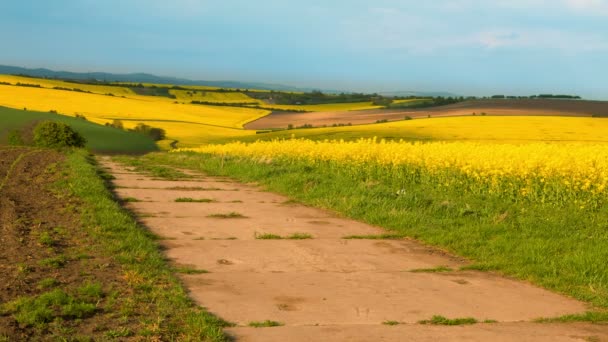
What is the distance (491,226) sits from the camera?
30.4 ft

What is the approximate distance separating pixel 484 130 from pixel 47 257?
37.5 meters

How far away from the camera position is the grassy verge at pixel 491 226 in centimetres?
694

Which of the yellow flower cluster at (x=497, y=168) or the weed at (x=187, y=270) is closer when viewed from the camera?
the weed at (x=187, y=270)

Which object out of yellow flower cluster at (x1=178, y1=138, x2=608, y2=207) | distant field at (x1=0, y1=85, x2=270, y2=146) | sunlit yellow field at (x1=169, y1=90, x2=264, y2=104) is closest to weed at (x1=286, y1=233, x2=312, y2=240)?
yellow flower cluster at (x1=178, y1=138, x2=608, y2=207)

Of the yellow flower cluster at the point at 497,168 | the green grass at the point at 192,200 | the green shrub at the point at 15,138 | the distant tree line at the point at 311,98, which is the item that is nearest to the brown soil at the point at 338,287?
the green grass at the point at 192,200

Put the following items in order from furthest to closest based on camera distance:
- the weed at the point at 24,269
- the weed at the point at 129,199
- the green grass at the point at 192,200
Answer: the green grass at the point at 192,200
the weed at the point at 129,199
the weed at the point at 24,269

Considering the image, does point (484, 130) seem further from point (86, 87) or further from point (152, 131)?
point (86, 87)

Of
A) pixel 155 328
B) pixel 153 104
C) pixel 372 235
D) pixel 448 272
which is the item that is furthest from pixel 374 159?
pixel 153 104

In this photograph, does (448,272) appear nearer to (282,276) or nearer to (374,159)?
(282,276)

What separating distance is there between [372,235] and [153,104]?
237 feet

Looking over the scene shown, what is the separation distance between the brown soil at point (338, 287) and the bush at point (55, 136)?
33492mm

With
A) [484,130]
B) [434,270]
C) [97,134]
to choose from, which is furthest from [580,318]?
[97,134]

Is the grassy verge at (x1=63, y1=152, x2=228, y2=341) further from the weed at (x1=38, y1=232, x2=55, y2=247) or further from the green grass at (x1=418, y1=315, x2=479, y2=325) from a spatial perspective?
the green grass at (x1=418, y1=315, x2=479, y2=325)

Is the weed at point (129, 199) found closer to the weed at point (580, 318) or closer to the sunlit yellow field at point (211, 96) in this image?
the weed at point (580, 318)
